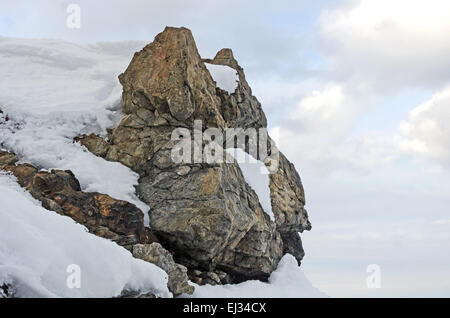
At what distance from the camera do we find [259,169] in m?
20.3

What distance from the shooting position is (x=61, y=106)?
18.4m

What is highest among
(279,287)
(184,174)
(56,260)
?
(184,174)

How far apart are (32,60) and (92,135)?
941 cm

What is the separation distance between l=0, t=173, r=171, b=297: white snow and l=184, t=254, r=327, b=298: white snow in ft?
16.2

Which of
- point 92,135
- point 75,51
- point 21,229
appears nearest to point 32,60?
point 75,51

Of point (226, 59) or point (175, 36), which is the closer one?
point (175, 36)

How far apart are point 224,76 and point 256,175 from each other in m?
5.60

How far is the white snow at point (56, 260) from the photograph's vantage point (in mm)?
7410

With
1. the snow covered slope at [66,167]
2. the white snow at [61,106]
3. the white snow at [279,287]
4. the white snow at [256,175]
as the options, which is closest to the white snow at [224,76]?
the snow covered slope at [66,167]

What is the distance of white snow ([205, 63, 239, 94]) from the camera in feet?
69.7

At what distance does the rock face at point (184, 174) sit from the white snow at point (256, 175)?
60 centimetres

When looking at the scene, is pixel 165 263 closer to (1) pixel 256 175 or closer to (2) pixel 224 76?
(1) pixel 256 175

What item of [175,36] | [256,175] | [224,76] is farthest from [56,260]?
[224,76]

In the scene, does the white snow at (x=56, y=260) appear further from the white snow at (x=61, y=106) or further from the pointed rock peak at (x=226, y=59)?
the pointed rock peak at (x=226, y=59)
